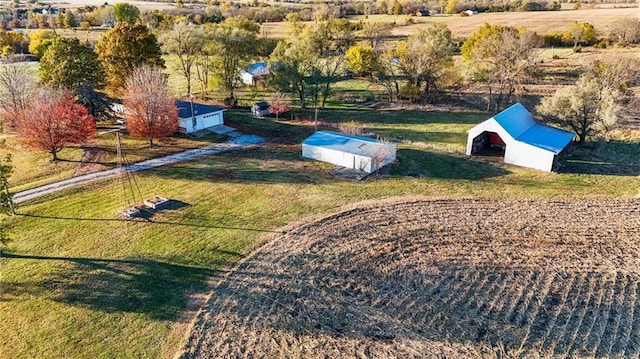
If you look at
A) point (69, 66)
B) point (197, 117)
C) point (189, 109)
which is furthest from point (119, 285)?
point (69, 66)

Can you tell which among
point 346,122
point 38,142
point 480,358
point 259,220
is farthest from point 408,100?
point 480,358

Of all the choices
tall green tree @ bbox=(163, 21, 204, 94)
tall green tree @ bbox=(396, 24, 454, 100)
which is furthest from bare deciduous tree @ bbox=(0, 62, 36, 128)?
tall green tree @ bbox=(396, 24, 454, 100)

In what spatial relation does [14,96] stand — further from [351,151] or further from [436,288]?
[436,288]

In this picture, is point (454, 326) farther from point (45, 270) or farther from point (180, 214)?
point (45, 270)

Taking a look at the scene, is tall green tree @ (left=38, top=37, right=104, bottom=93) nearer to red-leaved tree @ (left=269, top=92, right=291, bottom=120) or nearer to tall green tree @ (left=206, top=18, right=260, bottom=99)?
tall green tree @ (left=206, top=18, right=260, bottom=99)

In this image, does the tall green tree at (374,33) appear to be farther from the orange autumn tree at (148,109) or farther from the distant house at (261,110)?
the orange autumn tree at (148,109)
